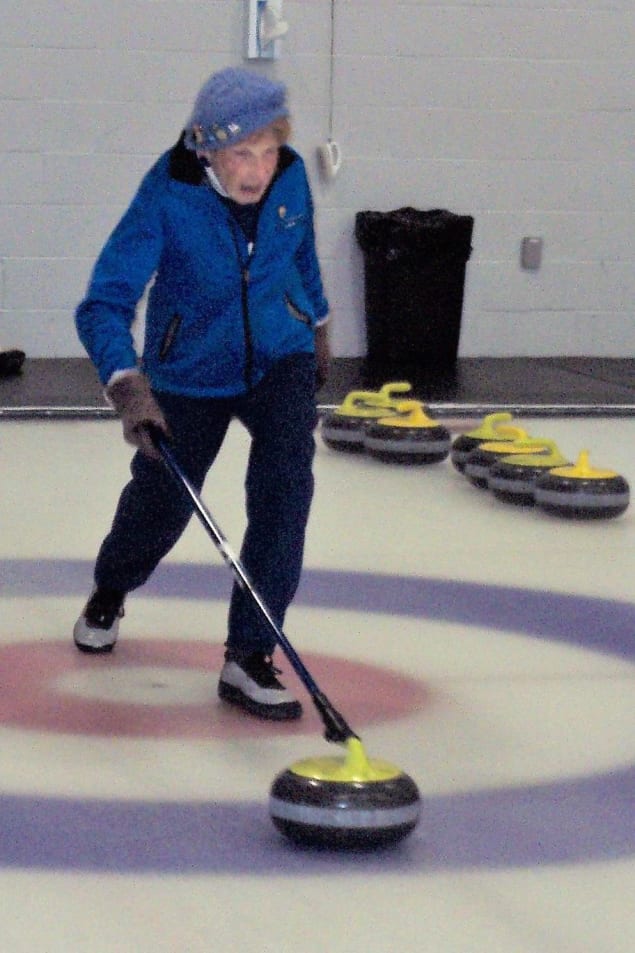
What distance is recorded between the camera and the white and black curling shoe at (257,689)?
2967 millimetres

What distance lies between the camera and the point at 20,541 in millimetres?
4316

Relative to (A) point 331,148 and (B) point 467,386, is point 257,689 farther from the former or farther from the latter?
(A) point 331,148

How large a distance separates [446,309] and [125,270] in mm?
5675

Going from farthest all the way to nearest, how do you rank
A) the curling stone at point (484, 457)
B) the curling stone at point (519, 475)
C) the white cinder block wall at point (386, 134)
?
1. the white cinder block wall at point (386, 134)
2. the curling stone at point (484, 457)
3. the curling stone at point (519, 475)

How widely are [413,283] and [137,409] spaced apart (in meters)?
5.69

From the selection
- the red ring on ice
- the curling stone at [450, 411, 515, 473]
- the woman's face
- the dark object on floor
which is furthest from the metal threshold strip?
the woman's face

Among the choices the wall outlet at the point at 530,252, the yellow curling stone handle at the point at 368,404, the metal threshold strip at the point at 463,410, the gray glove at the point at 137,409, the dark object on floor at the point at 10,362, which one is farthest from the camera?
the wall outlet at the point at 530,252

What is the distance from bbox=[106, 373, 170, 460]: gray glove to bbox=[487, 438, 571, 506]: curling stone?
2.15 metres

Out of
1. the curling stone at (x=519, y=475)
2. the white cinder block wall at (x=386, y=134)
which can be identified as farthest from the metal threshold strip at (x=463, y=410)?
the white cinder block wall at (x=386, y=134)

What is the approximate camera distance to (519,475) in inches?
191

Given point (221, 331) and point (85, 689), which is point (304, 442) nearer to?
point (221, 331)

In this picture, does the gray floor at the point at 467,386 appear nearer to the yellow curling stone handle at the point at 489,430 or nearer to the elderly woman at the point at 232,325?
the yellow curling stone handle at the point at 489,430

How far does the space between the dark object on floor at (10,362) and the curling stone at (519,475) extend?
3163 mm

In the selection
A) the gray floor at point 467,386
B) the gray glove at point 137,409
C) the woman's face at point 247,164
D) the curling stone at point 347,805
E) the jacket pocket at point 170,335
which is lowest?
the gray floor at point 467,386
